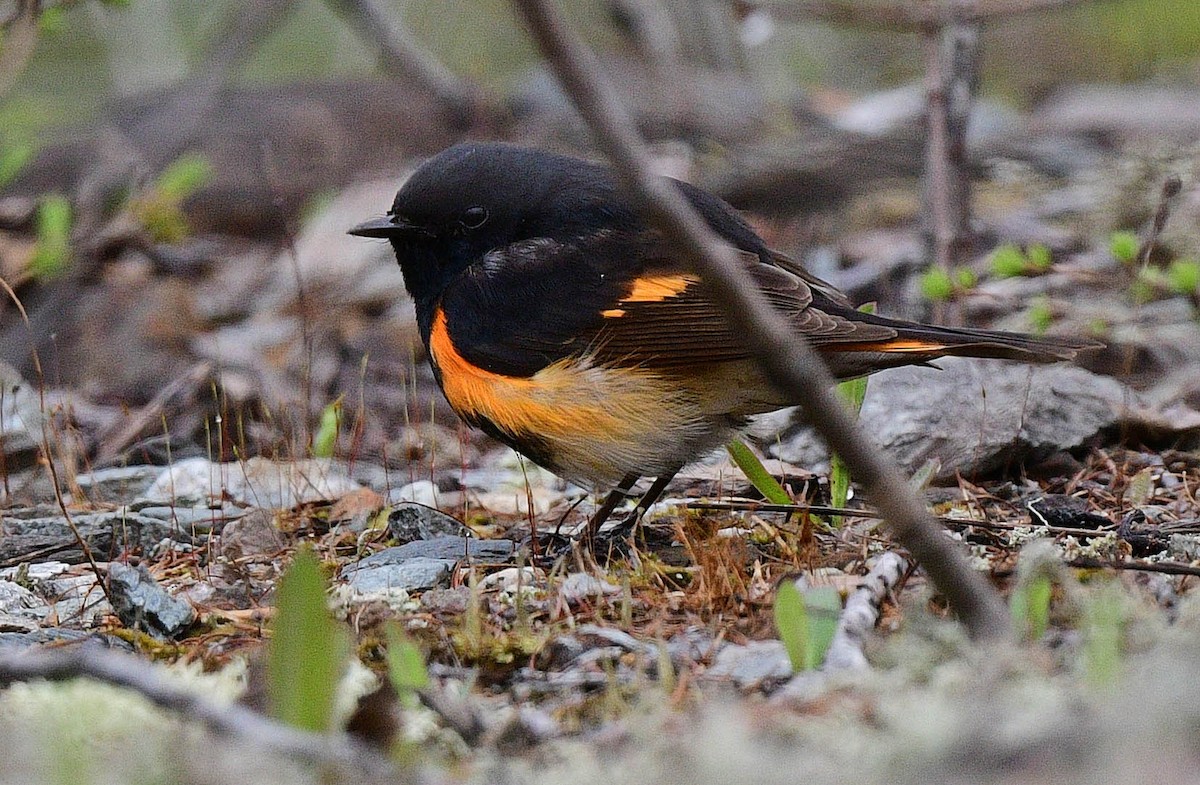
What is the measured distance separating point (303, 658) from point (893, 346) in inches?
80.8

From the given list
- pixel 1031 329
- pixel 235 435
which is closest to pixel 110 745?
pixel 235 435

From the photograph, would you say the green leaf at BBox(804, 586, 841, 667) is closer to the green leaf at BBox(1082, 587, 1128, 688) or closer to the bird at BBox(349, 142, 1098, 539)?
the green leaf at BBox(1082, 587, 1128, 688)

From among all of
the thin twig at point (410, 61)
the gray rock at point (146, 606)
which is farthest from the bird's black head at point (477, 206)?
the thin twig at point (410, 61)

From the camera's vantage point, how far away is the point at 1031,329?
498 cm

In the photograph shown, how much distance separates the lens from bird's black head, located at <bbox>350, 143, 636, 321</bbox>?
392cm

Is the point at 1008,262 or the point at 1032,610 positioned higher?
the point at 1008,262

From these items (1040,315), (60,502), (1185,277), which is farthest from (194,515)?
(1185,277)

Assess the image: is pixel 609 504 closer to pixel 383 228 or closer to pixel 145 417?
pixel 383 228

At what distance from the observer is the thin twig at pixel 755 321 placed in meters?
1.70

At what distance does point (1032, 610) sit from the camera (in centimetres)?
228

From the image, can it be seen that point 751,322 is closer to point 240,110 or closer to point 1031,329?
point 1031,329

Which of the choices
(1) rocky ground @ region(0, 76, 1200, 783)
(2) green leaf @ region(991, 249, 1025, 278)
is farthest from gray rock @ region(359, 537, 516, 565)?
(2) green leaf @ region(991, 249, 1025, 278)

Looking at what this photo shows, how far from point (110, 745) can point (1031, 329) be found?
3830 mm

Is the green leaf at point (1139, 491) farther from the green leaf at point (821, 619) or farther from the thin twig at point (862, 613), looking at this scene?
the green leaf at point (821, 619)
